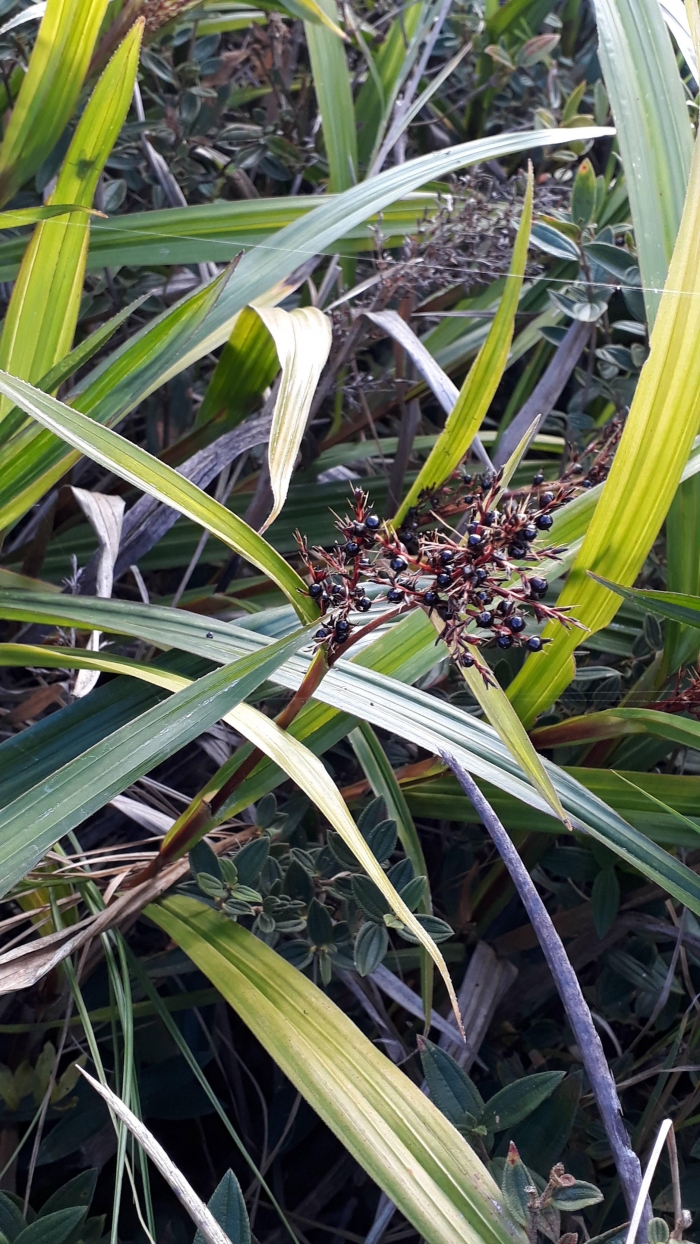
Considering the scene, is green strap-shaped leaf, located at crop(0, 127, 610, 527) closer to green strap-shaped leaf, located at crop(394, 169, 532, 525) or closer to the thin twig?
green strap-shaped leaf, located at crop(394, 169, 532, 525)

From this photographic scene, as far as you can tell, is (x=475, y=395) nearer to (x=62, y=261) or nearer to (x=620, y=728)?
(x=620, y=728)

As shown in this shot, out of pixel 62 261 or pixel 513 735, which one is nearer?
pixel 513 735

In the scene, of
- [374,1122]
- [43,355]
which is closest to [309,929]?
[374,1122]

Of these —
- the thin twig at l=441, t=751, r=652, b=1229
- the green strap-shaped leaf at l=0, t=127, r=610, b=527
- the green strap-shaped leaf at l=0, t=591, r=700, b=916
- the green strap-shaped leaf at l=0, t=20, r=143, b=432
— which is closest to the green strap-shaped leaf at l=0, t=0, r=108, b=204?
the green strap-shaped leaf at l=0, t=20, r=143, b=432

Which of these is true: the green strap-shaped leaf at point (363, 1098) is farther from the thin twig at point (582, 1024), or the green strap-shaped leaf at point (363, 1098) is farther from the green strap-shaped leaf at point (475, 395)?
the green strap-shaped leaf at point (475, 395)

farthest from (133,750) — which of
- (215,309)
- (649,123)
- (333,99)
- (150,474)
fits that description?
(333,99)

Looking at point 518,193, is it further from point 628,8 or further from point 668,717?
point 668,717
